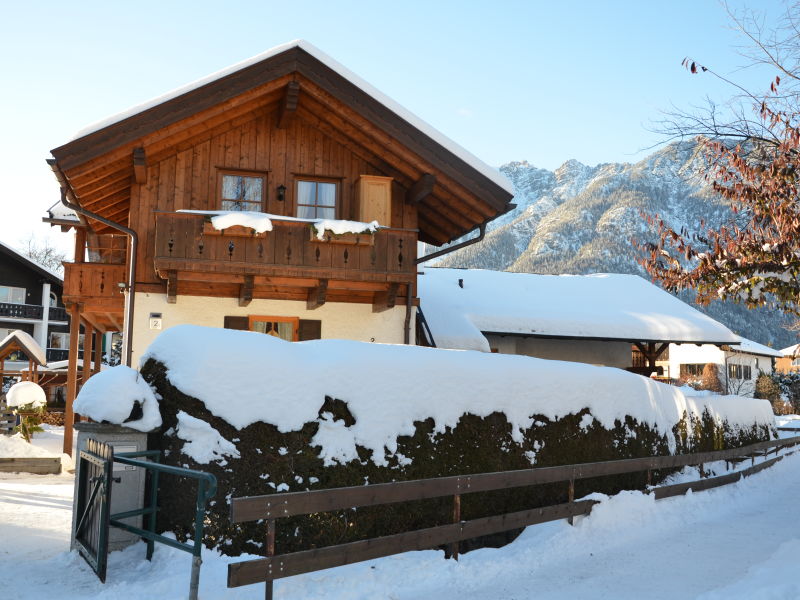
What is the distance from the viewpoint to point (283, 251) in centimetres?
1514

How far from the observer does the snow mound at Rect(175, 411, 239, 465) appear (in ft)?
23.0

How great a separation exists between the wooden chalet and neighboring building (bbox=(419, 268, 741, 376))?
5.00 m

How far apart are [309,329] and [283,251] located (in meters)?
2.05

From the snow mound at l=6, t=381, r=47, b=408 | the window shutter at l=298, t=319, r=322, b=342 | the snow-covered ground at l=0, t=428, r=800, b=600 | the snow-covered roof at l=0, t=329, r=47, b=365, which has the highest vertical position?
the window shutter at l=298, t=319, r=322, b=342

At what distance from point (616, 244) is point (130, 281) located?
15296cm

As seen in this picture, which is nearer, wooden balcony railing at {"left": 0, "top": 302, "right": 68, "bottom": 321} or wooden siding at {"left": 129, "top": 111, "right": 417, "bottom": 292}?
wooden siding at {"left": 129, "top": 111, "right": 417, "bottom": 292}

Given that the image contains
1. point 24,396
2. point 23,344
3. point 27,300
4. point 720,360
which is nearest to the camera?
point 24,396

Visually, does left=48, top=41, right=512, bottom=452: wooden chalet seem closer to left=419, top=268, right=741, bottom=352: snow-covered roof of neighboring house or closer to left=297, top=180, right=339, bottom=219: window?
left=297, top=180, right=339, bottom=219: window

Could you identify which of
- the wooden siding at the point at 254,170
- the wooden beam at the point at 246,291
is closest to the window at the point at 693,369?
the wooden siding at the point at 254,170

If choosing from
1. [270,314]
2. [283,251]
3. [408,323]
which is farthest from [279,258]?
[408,323]

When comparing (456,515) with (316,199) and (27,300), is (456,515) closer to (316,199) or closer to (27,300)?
(316,199)

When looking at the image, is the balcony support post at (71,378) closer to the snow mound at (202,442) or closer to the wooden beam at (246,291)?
the wooden beam at (246,291)

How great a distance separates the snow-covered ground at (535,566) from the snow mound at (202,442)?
89 centimetres

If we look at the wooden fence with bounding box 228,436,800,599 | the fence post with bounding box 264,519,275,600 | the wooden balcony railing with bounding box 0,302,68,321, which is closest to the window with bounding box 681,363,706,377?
the wooden balcony railing with bounding box 0,302,68,321
